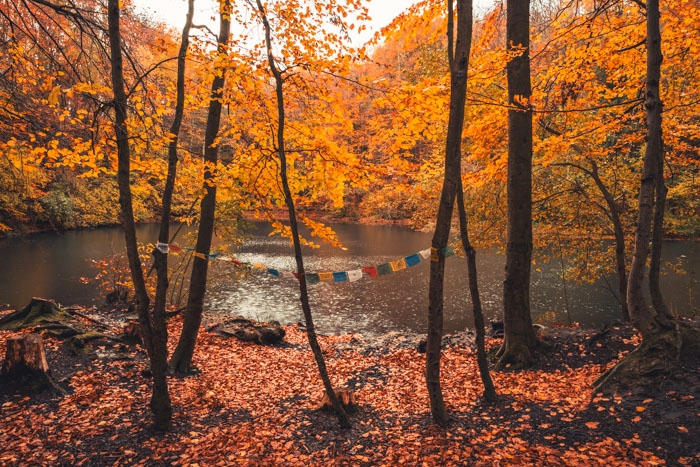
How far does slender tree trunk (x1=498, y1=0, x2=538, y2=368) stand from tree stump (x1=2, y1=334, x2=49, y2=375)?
20.5 feet

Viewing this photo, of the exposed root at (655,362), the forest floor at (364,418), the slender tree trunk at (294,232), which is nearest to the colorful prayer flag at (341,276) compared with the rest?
the slender tree trunk at (294,232)

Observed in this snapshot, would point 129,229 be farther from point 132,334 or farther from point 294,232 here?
point 132,334

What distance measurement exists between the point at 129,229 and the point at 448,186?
331 centimetres

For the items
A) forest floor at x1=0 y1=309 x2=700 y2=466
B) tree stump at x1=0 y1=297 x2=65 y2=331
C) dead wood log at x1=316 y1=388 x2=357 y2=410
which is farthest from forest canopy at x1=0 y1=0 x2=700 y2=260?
forest floor at x1=0 y1=309 x2=700 y2=466

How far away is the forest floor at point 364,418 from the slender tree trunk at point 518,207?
0.44m

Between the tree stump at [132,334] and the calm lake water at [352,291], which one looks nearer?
the tree stump at [132,334]

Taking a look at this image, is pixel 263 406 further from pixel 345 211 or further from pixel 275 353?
pixel 345 211

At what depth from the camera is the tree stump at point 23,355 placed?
4.64 meters

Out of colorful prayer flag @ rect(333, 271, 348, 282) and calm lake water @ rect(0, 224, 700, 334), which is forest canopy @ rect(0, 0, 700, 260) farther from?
calm lake water @ rect(0, 224, 700, 334)

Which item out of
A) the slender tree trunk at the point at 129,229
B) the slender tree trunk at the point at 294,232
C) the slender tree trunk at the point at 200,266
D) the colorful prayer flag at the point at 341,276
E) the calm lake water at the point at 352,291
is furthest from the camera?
the calm lake water at the point at 352,291

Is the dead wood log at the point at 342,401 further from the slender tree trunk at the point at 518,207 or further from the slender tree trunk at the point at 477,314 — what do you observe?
the slender tree trunk at the point at 518,207

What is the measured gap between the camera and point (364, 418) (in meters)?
4.48

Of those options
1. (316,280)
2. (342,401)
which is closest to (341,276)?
(316,280)

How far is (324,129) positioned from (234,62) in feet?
4.09
